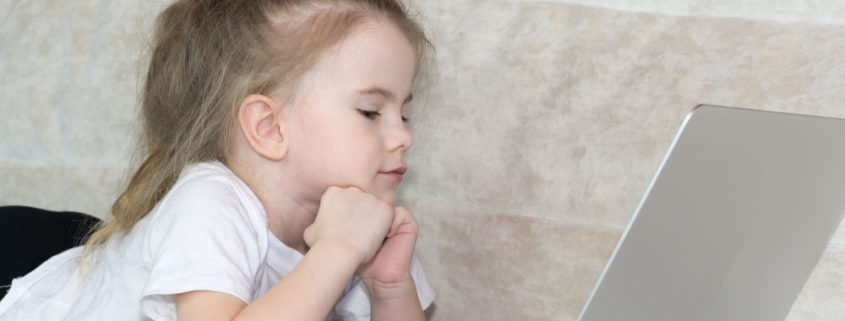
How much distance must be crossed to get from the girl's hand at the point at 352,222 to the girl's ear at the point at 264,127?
9 cm

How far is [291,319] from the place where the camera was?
0.95 meters

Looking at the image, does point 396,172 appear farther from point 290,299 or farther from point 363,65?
point 290,299

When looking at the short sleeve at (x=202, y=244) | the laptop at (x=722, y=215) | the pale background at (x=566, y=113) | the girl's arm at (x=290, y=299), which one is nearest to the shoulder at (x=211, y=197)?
the short sleeve at (x=202, y=244)

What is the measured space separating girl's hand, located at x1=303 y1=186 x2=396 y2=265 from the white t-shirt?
3.3 inches

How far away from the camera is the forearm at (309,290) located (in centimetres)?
95

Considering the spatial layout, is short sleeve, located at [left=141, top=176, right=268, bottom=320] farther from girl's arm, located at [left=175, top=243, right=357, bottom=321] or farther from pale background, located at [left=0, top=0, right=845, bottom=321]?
pale background, located at [left=0, top=0, right=845, bottom=321]

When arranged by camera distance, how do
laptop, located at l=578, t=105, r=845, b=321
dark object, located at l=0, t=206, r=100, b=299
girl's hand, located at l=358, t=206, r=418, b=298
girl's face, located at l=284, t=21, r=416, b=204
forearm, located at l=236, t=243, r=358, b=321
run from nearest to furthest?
laptop, located at l=578, t=105, r=845, b=321 < forearm, located at l=236, t=243, r=358, b=321 < girl's face, located at l=284, t=21, r=416, b=204 < girl's hand, located at l=358, t=206, r=418, b=298 < dark object, located at l=0, t=206, r=100, b=299

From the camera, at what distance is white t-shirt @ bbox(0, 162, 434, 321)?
991mm

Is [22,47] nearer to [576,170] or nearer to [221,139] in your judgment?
[221,139]

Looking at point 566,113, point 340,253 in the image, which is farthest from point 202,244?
point 566,113

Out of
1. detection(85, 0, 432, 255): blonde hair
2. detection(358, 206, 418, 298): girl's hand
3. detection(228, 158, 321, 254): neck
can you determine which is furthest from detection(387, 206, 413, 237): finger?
detection(85, 0, 432, 255): blonde hair

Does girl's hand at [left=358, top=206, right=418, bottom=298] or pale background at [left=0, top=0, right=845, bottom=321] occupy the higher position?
pale background at [left=0, top=0, right=845, bottom=321]

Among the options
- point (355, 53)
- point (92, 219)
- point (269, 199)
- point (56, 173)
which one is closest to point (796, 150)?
point (355, 53)

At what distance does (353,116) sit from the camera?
3.67ft
